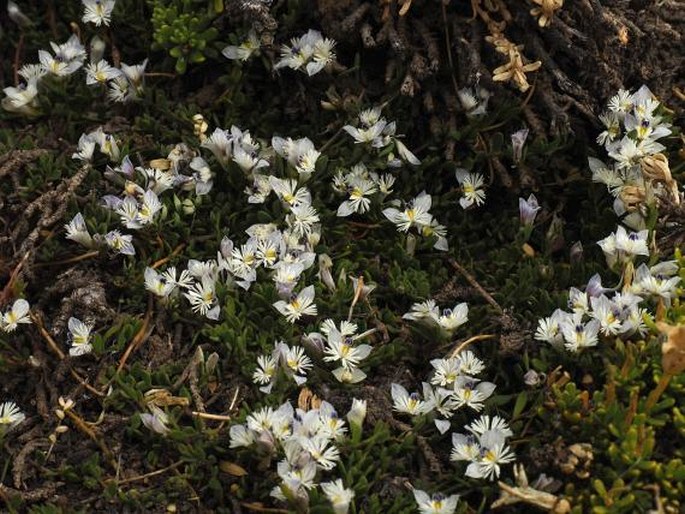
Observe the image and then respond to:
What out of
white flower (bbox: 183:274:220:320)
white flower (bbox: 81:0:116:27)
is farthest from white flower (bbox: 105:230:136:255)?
white flower (bbox: 81:0:116:27)

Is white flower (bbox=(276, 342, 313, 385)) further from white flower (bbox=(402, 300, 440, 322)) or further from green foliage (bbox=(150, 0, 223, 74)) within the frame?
green foliage (bbox=(150, 0, 223, 74))

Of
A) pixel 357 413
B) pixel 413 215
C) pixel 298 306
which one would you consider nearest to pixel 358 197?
pixel 413 215

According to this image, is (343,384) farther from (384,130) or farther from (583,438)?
(384,130)

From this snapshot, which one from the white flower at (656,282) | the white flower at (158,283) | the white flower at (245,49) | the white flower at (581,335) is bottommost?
the white flower at (158,283)

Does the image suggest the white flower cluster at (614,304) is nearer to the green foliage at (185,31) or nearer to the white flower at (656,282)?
the white flower at (656,282)

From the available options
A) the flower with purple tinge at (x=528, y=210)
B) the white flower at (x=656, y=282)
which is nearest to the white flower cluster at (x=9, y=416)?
the flower with purple tinge at (x=528, y=210)

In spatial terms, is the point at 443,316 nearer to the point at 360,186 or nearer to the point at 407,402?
the point at 407,402
